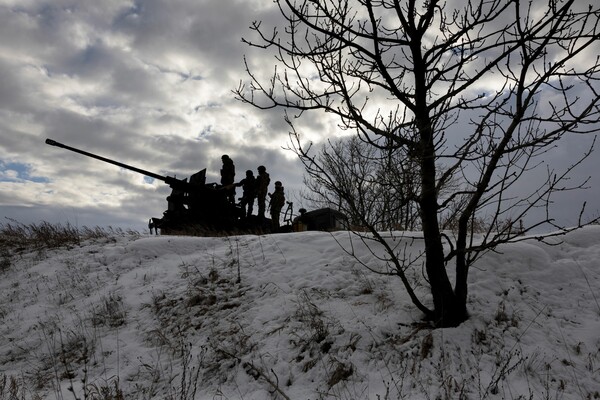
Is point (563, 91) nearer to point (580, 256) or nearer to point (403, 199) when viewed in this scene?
point (403, 199)

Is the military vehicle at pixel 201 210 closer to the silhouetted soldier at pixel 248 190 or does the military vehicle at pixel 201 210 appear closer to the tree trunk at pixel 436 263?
the silhouetted soldier at pixel 248 190

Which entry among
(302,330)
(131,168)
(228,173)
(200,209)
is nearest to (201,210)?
(200,209)

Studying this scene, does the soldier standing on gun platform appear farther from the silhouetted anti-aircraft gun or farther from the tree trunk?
the tree trunk

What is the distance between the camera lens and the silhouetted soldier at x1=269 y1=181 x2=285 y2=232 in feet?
49.7

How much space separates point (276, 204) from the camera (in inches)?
598

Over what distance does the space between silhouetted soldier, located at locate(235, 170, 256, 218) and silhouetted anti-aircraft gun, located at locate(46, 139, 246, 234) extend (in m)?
0.32

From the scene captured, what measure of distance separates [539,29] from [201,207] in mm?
11949

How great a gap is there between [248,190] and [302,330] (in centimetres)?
975

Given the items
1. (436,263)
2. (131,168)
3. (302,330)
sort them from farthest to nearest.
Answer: (131,168), (302,330), (436,263)

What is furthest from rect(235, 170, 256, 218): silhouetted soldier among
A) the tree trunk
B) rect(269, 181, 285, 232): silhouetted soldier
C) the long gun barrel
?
the tree trunk

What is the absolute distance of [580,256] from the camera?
6145 mm

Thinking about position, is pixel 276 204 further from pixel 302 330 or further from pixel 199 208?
pixel 302 330

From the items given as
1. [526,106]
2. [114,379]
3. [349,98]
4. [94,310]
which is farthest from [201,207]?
[526,106]

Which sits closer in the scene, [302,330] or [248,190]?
[302,330]
